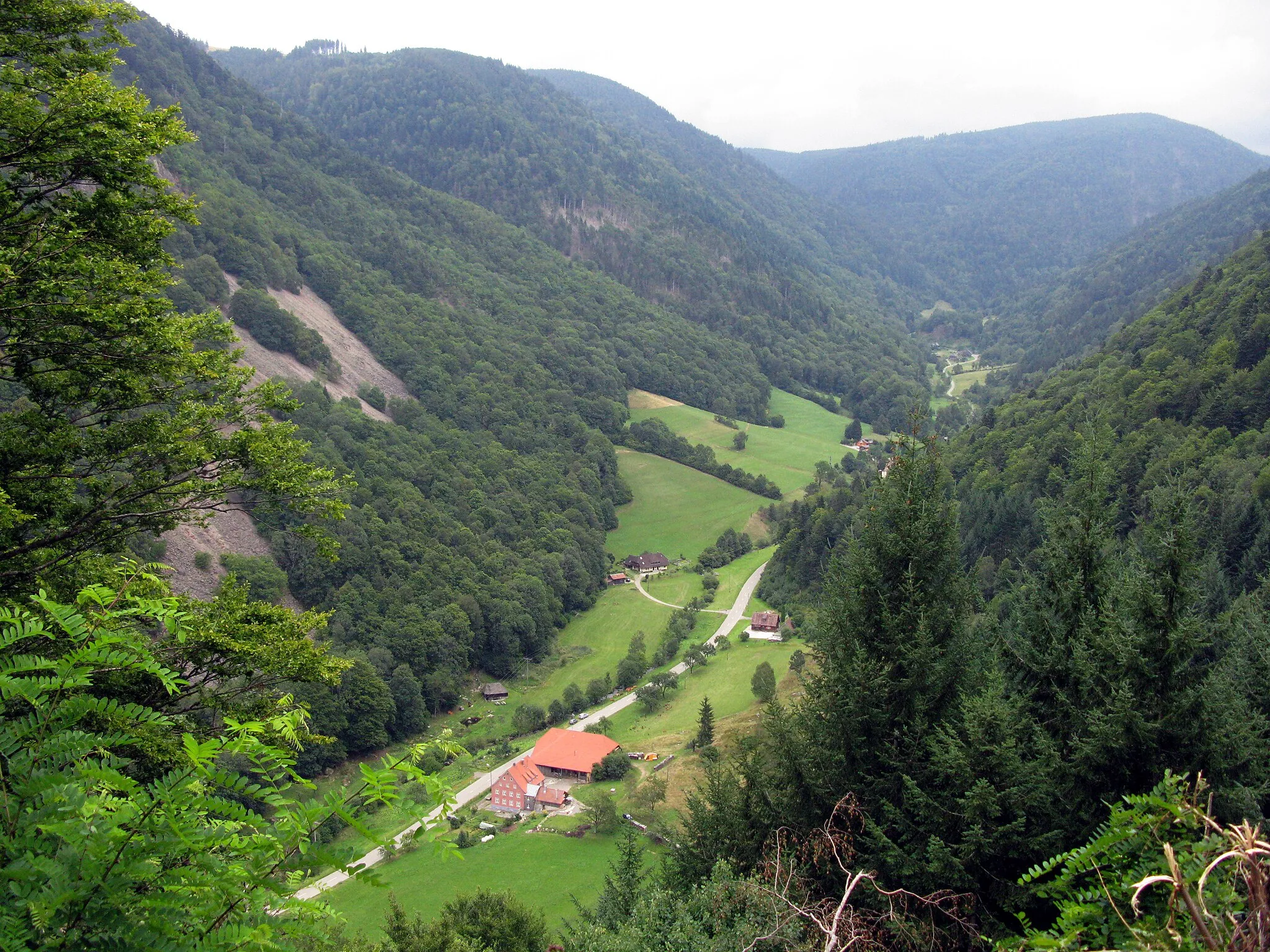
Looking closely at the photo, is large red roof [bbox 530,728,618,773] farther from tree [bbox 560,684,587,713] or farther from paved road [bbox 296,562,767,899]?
tree [bbox 560,684,587,713]

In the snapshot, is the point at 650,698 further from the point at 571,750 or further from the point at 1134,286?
the point at 1134,286

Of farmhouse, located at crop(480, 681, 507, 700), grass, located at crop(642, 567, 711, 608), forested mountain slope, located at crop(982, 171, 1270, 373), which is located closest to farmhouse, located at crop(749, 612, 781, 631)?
grass, located at crop(642, 567, 711, 608)

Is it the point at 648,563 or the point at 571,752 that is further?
the point at 648,563

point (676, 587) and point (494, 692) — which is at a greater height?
point (676, 587)

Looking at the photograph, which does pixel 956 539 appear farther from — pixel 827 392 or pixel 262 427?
pixel 827 392

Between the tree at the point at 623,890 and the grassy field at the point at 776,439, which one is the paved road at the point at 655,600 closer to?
the grassy field at the point at 776,439

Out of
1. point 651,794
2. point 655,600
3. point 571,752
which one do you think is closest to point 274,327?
point 655,600
